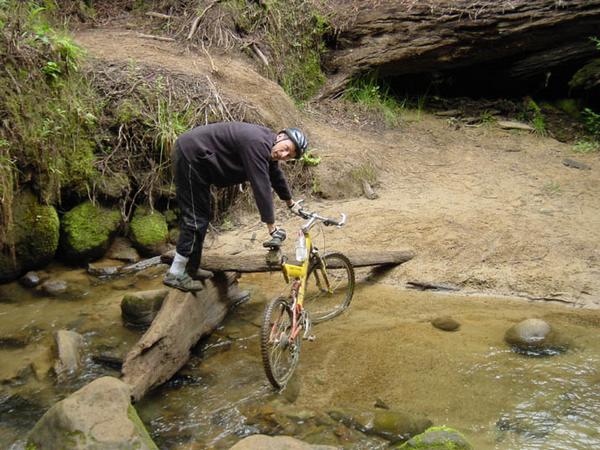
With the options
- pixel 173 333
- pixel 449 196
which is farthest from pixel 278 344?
pixel 449 196

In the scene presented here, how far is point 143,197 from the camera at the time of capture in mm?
7258

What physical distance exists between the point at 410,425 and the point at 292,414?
2.74 ft

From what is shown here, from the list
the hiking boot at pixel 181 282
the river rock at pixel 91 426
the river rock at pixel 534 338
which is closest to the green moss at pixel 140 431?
the river rock at pixel 91 426

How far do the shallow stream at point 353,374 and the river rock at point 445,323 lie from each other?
67 millimetres

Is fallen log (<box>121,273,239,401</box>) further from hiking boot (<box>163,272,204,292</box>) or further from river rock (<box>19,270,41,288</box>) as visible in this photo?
river rock (<box>19,270,41,288</box>)

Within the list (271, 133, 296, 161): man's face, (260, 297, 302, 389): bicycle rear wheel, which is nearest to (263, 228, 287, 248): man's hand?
(260, 297, 302, 389): bicycle rear wheel

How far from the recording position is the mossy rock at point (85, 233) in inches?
257

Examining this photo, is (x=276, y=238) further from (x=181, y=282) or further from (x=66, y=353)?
(x=66, y=353)

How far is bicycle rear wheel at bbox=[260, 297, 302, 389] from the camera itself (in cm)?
409

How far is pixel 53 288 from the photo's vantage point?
238 inches

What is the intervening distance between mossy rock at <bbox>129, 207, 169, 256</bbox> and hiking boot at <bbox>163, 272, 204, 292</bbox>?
84.3 inches

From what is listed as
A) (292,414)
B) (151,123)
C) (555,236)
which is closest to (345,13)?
(151,123)

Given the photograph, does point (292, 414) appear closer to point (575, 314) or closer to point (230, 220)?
point (575, 314)

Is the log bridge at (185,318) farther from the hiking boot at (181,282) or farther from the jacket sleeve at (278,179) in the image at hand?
the jacket sleeve at (278,179)
